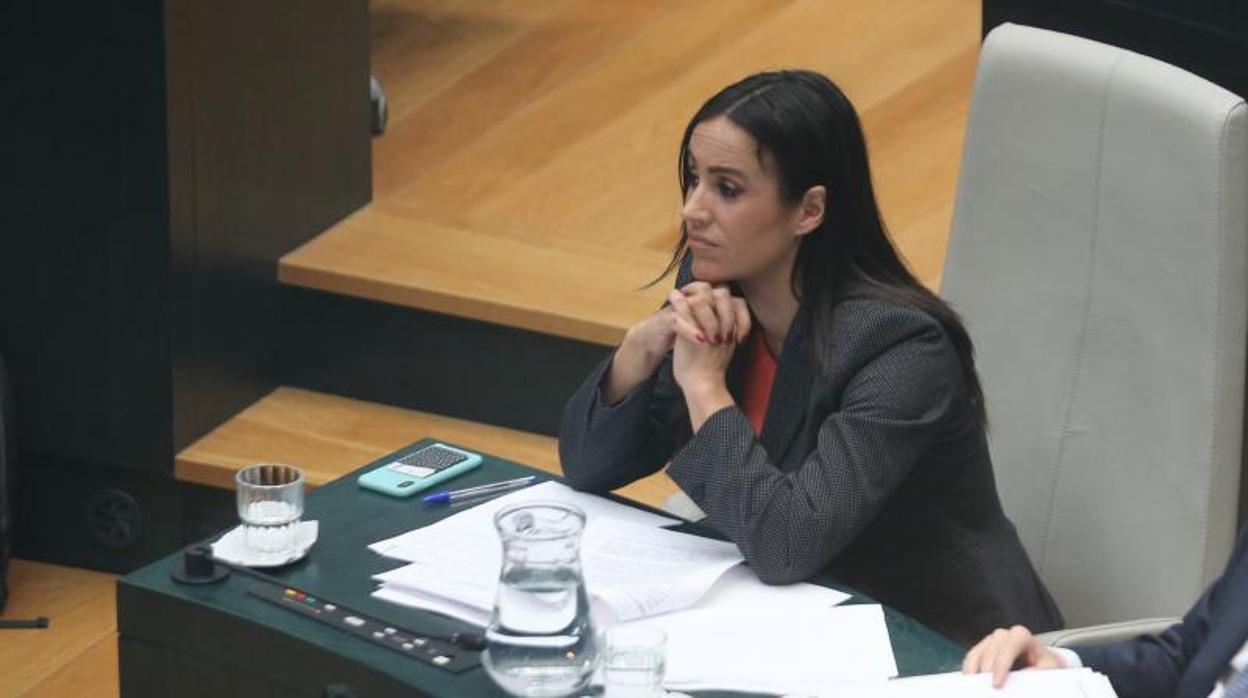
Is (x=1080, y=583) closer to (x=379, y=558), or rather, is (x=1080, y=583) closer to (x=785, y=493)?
(x=785, y=493)

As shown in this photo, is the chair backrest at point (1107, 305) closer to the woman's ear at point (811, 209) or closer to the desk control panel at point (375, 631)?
the woman's ear at point (811, 209)

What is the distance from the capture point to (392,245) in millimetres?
3877

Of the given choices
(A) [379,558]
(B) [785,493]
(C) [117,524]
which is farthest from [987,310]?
(C) [117,524]

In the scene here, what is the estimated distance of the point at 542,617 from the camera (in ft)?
6.55

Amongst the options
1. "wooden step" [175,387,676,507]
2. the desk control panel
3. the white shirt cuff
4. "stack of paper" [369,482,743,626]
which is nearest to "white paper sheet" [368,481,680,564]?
"stack of paper" [369,482,743,626]

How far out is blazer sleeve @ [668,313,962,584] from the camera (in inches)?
89.6

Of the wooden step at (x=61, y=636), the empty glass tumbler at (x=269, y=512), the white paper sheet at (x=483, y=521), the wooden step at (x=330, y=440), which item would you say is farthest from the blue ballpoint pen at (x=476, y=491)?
the wooden step at (x=61, y=636)

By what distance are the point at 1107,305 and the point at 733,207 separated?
17.1 inches

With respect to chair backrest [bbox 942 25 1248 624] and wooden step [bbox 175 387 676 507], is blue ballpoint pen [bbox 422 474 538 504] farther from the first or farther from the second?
wooden step [bbox 175 387 676 507]

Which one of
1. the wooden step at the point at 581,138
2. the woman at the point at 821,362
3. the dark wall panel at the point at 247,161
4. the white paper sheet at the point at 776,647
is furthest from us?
the wooden step at the point at 581,138

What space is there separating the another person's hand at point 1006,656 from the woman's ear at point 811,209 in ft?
A: 1.98

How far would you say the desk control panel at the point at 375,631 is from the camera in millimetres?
2076

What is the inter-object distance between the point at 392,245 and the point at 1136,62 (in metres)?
1.67

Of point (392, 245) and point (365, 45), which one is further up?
point (365, 45)
